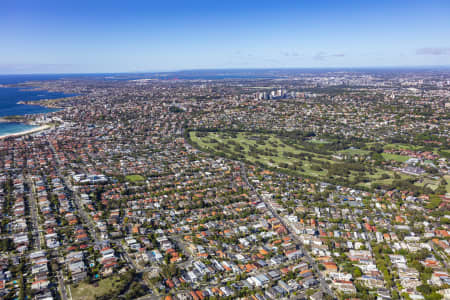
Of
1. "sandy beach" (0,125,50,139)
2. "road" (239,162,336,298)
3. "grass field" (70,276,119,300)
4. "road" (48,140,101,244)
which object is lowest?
"road" (239,162,336,298)

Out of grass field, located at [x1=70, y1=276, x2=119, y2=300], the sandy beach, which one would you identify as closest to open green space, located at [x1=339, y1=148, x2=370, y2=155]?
grass field, located at [x1=70, y1=276, x2=119, y2=300]

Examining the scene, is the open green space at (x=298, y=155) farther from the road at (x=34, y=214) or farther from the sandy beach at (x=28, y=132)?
the sandy beach at (x=28, y=132)

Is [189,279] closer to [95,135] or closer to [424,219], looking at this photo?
[424,219]

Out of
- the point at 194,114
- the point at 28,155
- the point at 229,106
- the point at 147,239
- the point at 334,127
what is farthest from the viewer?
the point at 229,106

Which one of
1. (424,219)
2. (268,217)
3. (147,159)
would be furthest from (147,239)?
(424,219)

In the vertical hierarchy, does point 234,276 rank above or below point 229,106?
below

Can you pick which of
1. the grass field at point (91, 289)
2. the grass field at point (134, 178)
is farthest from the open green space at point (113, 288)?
the grass field at point (134, 178)

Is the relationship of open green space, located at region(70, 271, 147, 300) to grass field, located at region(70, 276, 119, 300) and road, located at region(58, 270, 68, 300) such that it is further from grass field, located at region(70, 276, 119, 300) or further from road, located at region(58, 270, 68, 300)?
road, located at region(58, 270, 68, 300)
